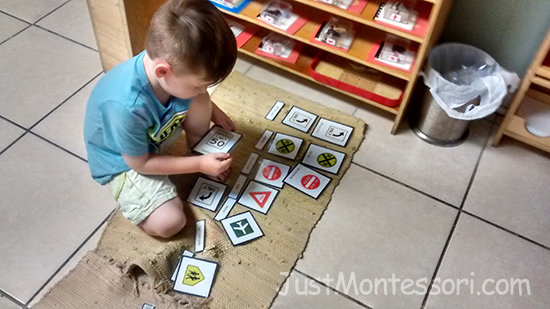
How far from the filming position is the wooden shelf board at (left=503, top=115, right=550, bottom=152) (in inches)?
56.6

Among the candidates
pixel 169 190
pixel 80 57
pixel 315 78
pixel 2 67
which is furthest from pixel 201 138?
pixel 2 67

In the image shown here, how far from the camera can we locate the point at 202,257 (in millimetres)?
1215

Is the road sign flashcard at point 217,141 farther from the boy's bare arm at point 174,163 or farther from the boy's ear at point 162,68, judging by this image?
the boy's ear at point 162,68

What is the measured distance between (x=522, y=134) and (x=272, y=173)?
81cm

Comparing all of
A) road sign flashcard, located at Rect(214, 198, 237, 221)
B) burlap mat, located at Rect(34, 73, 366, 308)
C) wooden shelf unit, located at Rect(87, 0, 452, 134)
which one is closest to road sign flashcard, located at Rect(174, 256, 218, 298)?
burlap mat, located at Rect(34, 73, 366, 308)

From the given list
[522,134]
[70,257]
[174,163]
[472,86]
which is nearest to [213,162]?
[174,163]

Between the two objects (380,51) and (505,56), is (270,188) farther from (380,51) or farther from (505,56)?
(505,56)

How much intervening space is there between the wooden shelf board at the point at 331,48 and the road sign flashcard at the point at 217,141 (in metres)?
0.43

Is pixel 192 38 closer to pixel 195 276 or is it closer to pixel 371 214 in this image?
pixel 195 276

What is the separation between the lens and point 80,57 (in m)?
1.73

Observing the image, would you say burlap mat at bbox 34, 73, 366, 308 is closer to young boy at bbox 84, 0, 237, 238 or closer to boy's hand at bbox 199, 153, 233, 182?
young boy at bbox 84, 0, 237, 238

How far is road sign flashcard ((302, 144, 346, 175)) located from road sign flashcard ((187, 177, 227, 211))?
29 cm

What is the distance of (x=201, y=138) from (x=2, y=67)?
2.96ft

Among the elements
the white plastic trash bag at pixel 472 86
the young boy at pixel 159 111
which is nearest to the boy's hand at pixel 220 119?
the young boy at pixel 159 111
